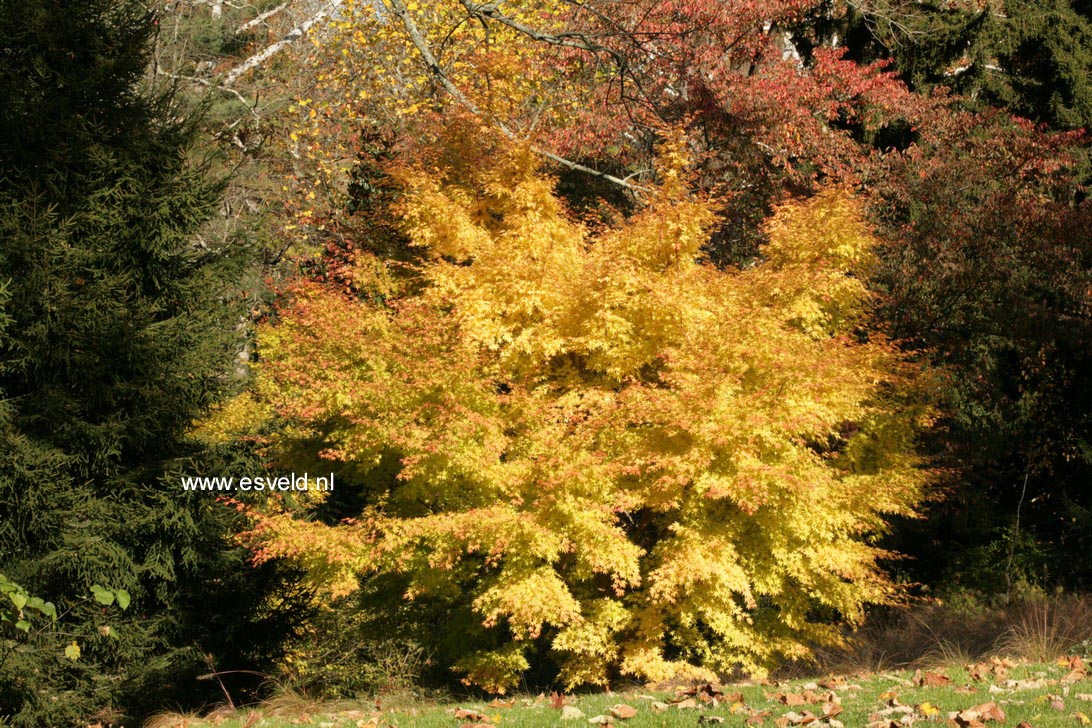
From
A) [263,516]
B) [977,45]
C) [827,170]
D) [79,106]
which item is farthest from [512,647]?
[977,45]

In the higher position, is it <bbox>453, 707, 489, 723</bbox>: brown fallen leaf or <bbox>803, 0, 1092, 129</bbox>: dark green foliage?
<bbox>803, 0, 1092, 129</bbox>: dark green foliage

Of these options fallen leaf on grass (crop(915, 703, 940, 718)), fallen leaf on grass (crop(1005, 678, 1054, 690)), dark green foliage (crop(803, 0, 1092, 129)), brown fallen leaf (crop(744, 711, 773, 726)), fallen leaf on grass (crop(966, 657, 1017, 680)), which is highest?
dark green foliage (crop(803, 0, 1092, 129))

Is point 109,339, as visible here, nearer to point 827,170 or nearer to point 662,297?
point 662,297

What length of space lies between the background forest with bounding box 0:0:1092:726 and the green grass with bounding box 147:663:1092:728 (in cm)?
316

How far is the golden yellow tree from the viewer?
1095 centimetres

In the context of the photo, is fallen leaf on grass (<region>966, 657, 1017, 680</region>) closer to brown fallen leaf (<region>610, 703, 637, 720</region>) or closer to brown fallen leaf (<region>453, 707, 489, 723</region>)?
brown fallen leaf (<region>610, 703, 637, 720</region>)

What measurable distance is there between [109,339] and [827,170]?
12.8 m

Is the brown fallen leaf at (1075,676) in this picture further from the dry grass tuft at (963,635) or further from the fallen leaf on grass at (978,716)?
the dry grass tuft at (963,635)

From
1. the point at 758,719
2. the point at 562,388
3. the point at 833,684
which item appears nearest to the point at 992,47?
the point at 562,388

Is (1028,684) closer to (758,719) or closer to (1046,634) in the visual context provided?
(758,719)

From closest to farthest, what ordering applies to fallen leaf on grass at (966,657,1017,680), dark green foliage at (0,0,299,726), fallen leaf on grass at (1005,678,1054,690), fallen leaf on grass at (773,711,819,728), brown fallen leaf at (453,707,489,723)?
fallen leaf on grass at (773,711,819,728) < fallen leaf on grass at (1005,678,1054,690) < brown fallen leaf at (453,707,489,723) < fallen leaf on grass at (966,657,1017,680) < dark green foliage at (0,0,299,726)

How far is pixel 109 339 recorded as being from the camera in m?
10.4

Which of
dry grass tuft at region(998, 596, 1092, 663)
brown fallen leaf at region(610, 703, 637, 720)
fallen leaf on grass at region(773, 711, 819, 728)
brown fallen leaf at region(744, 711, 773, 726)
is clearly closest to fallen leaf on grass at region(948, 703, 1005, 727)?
fallen leaf on grass at region(773, 711, 819, 728)

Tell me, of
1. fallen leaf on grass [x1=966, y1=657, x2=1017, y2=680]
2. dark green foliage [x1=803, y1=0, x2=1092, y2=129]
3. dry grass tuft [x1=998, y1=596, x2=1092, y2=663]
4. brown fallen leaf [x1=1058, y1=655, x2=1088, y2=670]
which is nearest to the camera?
brown fallen leaf [x1=1058, y1=655, x2=1088, y2=670]
